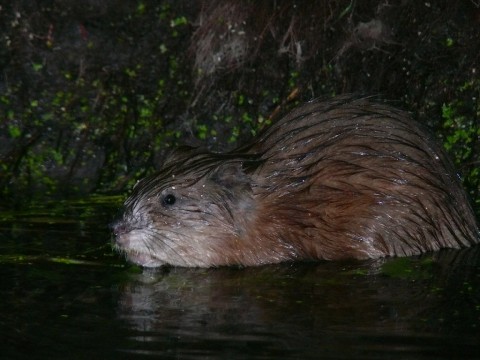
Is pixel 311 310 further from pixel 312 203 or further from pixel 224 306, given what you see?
pixel 312 203

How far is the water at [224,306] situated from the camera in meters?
5.01

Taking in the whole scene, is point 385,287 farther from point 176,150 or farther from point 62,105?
point 62,105

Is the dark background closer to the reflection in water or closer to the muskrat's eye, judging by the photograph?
the muskrat's eye

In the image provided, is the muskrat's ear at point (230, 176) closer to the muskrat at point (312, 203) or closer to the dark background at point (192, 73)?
the muskrat at point (312, 203)

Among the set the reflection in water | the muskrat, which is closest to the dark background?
the muskrat

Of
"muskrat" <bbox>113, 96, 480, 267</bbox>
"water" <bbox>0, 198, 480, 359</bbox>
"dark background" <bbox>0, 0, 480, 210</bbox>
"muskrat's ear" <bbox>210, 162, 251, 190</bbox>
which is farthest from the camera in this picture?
"dark background" <bbox>0, 0, 480, 210</bbox>

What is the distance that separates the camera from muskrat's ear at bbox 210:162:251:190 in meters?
7.07

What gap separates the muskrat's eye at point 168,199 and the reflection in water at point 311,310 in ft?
1.40

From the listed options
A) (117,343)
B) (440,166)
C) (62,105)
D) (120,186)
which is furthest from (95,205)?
(117,343)

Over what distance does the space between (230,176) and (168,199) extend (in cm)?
38

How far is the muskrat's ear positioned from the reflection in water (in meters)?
0.51

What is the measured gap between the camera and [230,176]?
7094mm

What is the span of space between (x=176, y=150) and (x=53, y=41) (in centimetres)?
251

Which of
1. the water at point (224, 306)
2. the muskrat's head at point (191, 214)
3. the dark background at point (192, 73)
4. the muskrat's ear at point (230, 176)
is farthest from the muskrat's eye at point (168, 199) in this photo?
the dark background at point (192, 73)
